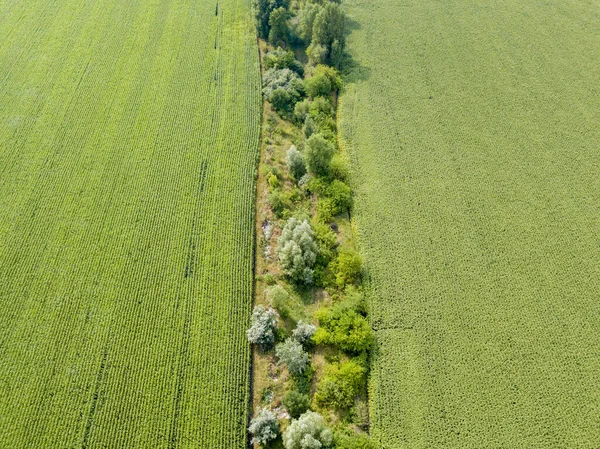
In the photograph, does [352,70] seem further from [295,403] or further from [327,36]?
[295,403]

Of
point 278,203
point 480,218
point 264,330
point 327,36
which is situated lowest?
point 264,330

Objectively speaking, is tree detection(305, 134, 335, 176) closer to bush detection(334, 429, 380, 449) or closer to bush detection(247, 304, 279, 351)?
bush detection(247, 304, 279, 351)

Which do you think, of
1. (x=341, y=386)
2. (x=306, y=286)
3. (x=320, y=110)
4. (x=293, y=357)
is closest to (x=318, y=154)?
(x=320, y=110)

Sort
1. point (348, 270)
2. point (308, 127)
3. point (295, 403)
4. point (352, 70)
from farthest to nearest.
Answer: point (352, 70) → point (308, 127) → point (348, 270) → point (295, 403)

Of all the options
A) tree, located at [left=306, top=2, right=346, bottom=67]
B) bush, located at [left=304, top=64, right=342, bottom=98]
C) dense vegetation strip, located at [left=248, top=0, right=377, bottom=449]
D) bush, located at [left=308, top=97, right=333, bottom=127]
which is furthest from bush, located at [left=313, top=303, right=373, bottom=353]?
tree, located at [left=306, top=2, right=346, bottom=67]

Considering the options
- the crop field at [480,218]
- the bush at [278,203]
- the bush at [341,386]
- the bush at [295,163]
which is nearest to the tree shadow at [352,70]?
the crop field at [480,218]

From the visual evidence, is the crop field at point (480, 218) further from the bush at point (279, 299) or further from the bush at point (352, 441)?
the bush at point (279, 299)
